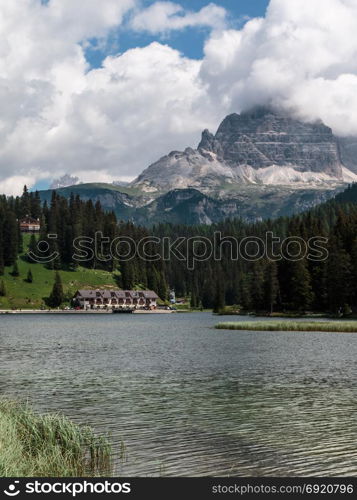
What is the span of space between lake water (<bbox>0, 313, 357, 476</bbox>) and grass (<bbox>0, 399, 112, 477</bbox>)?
3.93 ft

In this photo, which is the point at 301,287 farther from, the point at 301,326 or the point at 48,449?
the point at 48,449

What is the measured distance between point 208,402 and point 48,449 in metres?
15.2

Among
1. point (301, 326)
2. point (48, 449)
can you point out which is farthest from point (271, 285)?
point (48, 449)

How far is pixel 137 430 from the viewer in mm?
28938

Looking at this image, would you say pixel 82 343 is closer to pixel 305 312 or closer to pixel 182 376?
pixel 182 376

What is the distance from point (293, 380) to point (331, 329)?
5688 cm

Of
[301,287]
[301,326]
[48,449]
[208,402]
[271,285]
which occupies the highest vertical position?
[271,285]

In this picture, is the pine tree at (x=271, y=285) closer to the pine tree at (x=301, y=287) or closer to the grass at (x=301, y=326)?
the pine tree at (x=301, y=287)

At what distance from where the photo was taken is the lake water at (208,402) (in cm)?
2378

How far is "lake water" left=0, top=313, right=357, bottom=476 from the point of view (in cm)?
2378

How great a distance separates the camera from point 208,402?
3628cm

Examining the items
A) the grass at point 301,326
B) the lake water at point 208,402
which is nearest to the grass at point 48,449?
the lake water at point 208,402

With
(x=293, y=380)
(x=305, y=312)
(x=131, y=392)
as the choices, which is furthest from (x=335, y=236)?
(x=131, y=392)

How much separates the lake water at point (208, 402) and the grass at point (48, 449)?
1197mm
